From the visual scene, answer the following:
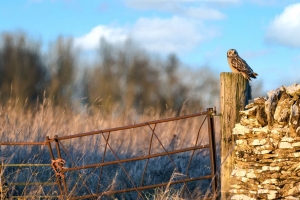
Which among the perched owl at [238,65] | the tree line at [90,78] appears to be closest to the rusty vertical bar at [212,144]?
the perched owl at [238,65]

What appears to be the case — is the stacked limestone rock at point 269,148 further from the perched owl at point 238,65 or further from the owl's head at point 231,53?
the owl's head at point 231,53

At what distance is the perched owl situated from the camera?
19.3 feet

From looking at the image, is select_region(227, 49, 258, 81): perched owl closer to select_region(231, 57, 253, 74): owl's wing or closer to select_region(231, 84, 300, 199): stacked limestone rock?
select_region(231, 57, 253, 74): owl's wing

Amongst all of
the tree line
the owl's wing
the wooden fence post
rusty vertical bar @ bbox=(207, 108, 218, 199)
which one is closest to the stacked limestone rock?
the wooden fence post

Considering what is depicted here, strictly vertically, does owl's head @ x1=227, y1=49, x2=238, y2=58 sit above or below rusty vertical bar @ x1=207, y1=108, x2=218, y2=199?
above

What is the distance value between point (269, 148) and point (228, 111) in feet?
1.86

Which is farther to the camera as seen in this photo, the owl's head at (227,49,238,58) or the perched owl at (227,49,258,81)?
the owl's head at (227,49,238,58)

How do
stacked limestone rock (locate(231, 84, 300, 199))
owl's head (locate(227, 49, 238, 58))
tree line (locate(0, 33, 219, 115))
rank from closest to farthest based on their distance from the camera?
stacked limestone rock (locate(231, 84, 300, 199)), owl's head (locate(227, 49, 238, 58)), tree line (locate(0, 33, 219, 115))

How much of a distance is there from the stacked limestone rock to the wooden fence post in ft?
0.23

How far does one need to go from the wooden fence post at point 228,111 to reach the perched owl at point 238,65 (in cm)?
24

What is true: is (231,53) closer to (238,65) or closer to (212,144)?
(238,65)

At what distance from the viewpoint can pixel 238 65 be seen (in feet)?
20.5

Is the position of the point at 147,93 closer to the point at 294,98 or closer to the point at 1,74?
the point at 1,74

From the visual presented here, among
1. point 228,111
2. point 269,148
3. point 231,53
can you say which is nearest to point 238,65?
point 231,53
